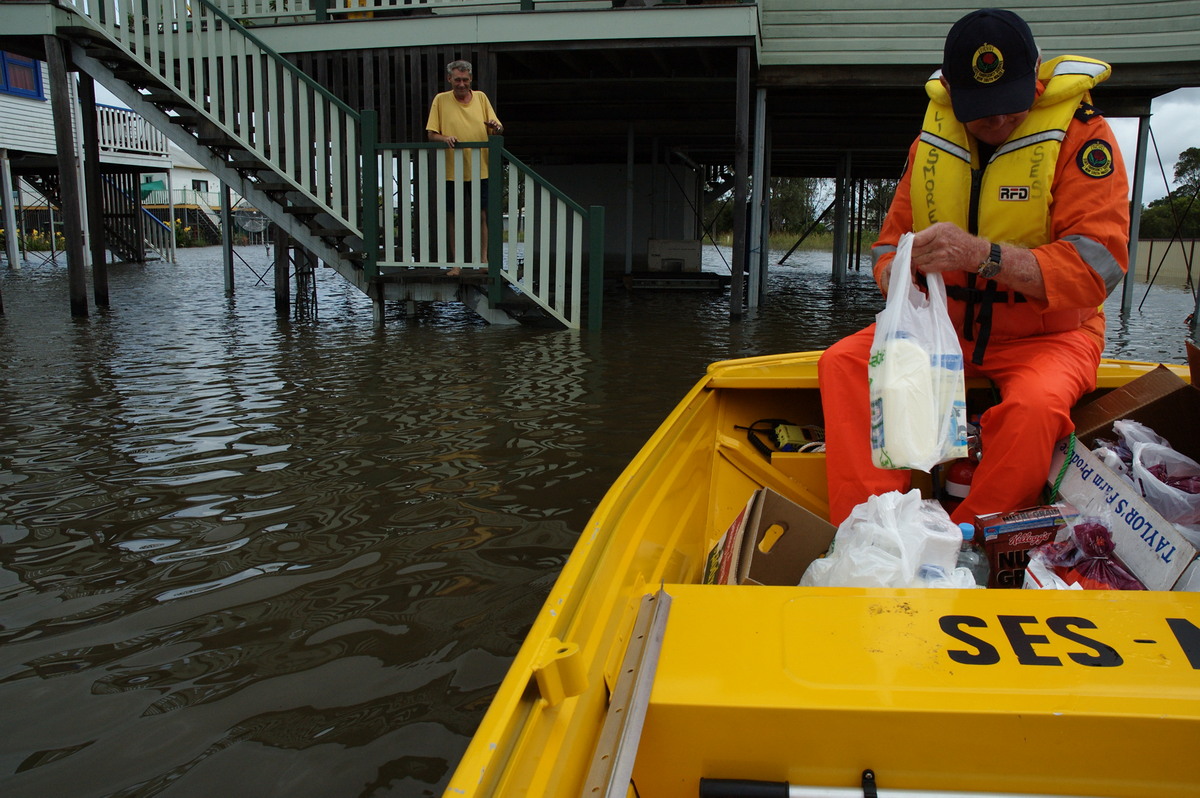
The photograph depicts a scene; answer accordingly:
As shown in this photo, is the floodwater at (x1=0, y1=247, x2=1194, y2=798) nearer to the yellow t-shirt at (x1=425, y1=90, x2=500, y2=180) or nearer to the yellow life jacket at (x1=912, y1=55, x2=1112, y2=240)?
the yellow life jacket at (x1=912, y1=55, x2=1112, y2=240)

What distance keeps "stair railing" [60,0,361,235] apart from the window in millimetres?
13296

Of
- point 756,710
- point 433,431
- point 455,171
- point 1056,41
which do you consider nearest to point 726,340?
Result: point 455,171

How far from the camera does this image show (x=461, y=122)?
8719mm

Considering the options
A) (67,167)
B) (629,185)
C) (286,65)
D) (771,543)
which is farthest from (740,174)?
(771,543)

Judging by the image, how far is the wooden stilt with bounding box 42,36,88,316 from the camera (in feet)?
30.5

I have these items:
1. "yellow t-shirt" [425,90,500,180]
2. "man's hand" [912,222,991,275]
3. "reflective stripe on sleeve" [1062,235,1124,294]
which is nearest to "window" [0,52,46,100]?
"yellow t-shirt" [425,90,500,180]

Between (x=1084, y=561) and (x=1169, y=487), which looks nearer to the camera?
(x=1084, y=561)

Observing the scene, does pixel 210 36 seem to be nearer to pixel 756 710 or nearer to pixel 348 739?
pixel 348 739

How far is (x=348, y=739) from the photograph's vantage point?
7.05 ft

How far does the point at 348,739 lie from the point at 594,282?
7.16 meters

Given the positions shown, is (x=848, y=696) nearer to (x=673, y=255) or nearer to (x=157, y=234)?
(x=673, y=255)

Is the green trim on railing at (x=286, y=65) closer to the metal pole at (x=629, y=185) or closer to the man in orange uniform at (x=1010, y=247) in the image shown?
the metal pole at (x=629, y=185)

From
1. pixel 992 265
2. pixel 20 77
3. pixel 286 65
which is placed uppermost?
pixel 20 77

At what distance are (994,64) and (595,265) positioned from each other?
645cm
